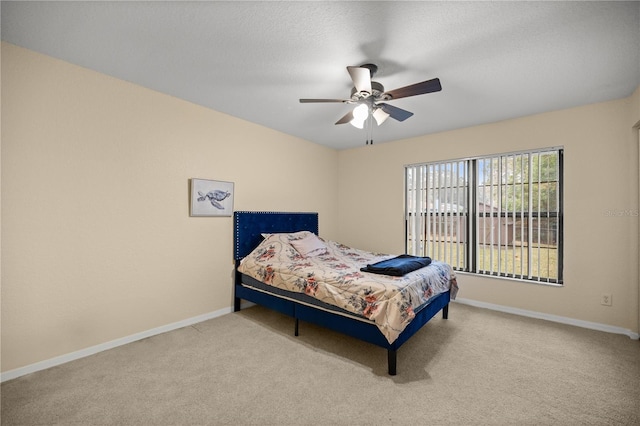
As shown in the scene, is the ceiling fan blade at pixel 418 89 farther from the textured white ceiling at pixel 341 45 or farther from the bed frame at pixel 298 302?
the bed frame at pixel 298 302

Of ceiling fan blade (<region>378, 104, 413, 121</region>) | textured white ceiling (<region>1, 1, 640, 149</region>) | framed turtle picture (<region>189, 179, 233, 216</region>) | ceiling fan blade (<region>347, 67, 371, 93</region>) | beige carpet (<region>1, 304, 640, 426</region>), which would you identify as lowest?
beige carpet (<region>1, 304, 640, 426</region>)

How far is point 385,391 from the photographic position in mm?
1980

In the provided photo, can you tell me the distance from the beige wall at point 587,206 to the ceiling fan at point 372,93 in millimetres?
1961

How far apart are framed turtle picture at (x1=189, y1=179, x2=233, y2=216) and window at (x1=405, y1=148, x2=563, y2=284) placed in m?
2.75

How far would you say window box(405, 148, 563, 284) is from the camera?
134 inches

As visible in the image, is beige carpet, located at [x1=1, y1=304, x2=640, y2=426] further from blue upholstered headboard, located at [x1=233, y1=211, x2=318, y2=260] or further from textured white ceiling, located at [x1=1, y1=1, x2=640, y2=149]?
textured white ceiling, located at [x1=1, y1=1, x2=640, y2=149]

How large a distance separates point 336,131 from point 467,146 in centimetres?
184

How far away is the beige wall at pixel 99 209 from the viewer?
2139 millimetres

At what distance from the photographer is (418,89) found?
2113mm

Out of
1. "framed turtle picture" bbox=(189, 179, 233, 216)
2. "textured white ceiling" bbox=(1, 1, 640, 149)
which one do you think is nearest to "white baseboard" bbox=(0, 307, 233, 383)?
"framed turtle picture" bbox=(189, 179, 233, 216)

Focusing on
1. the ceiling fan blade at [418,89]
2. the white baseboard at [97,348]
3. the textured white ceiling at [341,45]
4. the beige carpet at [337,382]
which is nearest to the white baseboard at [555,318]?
the beige carpet at [337,382]

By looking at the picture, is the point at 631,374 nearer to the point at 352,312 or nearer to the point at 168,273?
the point at 352,312

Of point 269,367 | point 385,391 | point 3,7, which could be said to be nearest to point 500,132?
point 385,391

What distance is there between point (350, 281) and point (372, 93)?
5.34 ft
